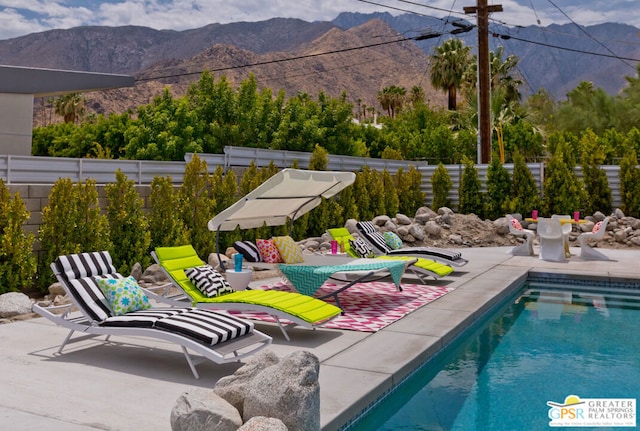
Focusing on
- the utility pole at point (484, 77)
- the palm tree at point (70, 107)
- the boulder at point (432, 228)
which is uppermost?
the palm tree at point (70, 107)

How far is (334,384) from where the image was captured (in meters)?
5.52

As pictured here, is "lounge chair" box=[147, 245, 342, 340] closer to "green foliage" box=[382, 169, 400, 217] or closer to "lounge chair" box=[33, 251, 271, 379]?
"lounge chair" box=[33, 251, 271, 379]

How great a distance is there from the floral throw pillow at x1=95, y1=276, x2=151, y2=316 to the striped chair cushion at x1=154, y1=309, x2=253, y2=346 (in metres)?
0.83

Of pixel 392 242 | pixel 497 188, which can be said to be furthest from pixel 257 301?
pixel 497 188

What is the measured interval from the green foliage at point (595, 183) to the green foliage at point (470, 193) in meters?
3.72

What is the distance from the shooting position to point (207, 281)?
8.32 m

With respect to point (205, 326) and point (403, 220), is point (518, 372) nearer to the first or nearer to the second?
point (205, 326)

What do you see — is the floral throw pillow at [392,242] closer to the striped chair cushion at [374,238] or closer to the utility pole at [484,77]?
the striped chair cushion at [374,238]

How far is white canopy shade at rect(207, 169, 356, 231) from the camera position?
10.2 meters

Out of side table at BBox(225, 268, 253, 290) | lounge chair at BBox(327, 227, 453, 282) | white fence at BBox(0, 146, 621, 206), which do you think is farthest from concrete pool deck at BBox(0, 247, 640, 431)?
white fence at BBox(0, 146, 621, 206)

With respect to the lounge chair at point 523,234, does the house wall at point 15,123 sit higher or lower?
higher

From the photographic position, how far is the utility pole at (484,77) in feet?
72.5

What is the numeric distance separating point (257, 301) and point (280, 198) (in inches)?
179

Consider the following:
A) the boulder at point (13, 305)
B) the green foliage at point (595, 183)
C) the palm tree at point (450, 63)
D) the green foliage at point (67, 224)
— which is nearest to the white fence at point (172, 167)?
the green foliage at point (595, 183)
